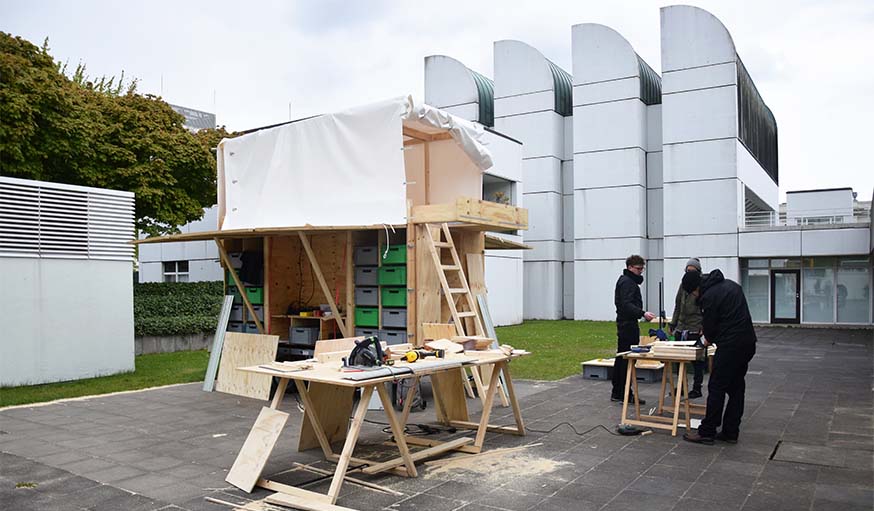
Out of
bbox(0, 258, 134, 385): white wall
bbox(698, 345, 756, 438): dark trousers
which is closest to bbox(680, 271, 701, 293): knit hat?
bbox(698, 345, 756, 438): dark trousers

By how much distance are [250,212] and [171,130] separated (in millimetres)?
12640

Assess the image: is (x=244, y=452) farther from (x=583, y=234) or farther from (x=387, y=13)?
(x=583, y=234)

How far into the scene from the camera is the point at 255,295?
1126cm

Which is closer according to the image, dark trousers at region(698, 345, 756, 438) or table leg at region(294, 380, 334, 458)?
table leg at region(294, 380, 334, 458)

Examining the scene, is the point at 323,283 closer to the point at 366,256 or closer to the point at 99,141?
the point at 366,256

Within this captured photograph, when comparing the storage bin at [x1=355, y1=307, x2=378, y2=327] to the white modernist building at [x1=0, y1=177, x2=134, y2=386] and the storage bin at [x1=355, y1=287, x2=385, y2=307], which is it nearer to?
the storage bin at [x1=355, y1=287, x2=385, y2=307]

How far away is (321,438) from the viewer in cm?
642

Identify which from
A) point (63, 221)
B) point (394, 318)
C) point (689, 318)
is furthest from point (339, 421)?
point (63, 221)

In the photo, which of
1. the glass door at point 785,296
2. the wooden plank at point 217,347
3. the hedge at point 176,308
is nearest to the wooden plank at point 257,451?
the wooden plank at point 217,347

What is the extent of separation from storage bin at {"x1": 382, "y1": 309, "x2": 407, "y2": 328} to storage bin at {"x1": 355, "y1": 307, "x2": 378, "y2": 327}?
0.52ft

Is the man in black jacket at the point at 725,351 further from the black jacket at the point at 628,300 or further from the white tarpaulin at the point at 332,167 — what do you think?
the white tarpaulin at the point at 332,167

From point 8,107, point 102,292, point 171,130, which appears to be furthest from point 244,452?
point 171,130

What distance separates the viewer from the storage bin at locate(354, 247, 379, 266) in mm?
9969

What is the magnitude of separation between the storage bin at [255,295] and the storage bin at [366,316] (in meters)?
1.97
